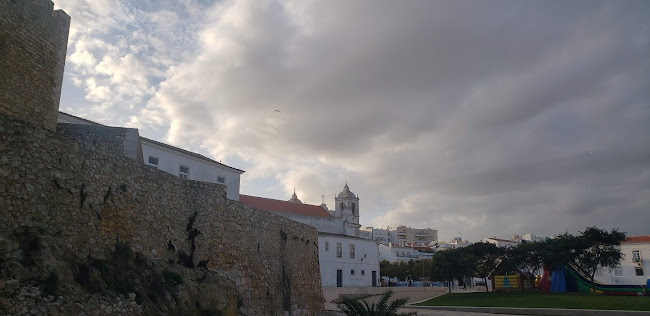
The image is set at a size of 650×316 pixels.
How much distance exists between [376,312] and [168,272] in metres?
7.77

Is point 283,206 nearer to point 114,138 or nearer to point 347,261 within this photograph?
point 347,261

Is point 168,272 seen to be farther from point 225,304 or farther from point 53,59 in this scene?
point 53,59

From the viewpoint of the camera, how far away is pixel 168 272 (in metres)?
12.4

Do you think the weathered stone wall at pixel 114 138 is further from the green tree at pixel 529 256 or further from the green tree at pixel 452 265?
the green tree at pixel 529 256

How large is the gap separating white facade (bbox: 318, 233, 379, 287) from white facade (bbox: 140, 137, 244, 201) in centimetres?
1805

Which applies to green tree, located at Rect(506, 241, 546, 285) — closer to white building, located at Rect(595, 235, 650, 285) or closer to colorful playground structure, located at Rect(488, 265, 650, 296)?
colorful playground structure, located at Rect(488, 265, 650, 296)

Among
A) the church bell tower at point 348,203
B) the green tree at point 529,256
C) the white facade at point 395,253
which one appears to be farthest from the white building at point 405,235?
the green tree at point 529,256

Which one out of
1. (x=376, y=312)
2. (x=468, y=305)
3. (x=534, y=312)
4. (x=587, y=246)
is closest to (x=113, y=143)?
(x=376, y=312)

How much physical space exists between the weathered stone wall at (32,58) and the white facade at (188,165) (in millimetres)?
15085

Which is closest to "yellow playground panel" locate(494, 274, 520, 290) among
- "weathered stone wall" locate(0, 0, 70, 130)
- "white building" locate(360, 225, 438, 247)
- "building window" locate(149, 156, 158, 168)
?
"building window" locate(149, 156, 158, 168)

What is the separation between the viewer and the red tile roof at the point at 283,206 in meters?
53.8

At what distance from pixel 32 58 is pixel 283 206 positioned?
46072 millimetres

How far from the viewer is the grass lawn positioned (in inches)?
1123

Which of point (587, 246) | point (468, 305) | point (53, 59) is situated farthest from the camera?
point (587, 246)
